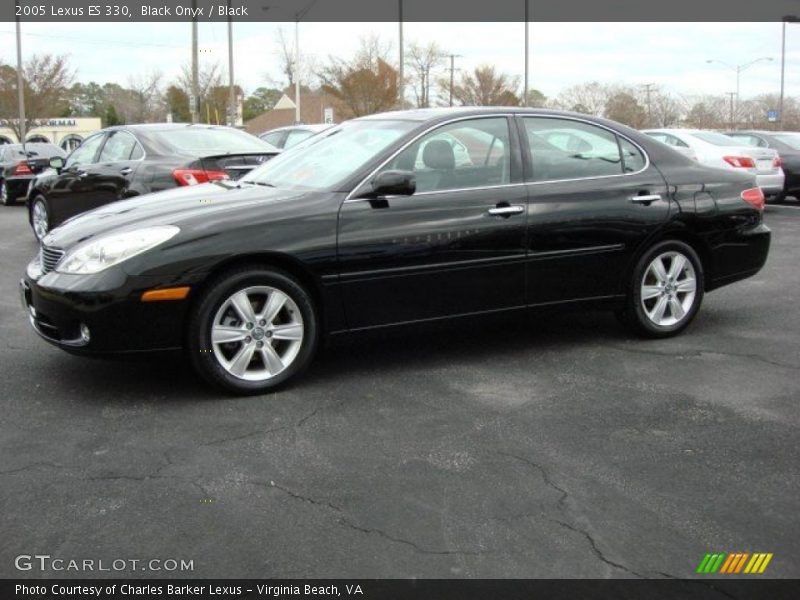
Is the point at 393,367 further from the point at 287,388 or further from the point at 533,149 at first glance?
the point at 533,149

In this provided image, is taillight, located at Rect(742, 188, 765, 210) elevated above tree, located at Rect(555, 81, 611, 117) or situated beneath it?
situated beneath

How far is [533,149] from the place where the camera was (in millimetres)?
5527

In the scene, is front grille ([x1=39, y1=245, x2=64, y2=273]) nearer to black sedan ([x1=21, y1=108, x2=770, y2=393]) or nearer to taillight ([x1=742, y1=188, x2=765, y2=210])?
black sedan ([x1=21, y1=108, x2=770, y2=393])

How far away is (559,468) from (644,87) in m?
66.1

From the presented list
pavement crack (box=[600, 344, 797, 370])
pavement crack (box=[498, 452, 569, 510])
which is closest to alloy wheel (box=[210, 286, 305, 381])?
pavement crack (box=[498, 452, 569, 510])

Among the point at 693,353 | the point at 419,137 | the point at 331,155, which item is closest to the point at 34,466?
the point at 331,155

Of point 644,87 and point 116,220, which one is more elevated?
point 644,87

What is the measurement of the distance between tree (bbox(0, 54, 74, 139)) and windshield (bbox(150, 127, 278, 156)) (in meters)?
51.0

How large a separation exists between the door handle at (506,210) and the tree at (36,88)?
56.1 meters

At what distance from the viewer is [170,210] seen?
4969 millimetres

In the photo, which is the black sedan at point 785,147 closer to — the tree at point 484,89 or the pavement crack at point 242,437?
the pavement crack at point 242,437

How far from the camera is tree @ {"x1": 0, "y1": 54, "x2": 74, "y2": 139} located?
5550 centimetres

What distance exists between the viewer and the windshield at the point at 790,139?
16156 mm
